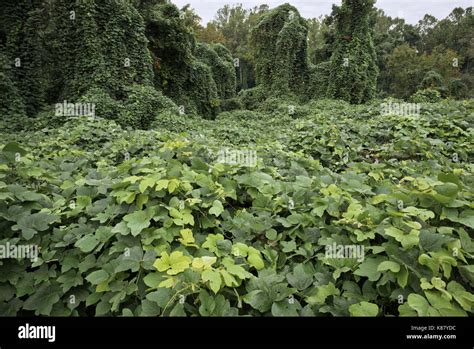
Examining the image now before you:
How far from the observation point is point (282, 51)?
773 inches

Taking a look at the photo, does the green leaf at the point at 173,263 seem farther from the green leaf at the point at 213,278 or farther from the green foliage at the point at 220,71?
the green foliage at the point at 220,71

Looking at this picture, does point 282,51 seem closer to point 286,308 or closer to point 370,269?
point 370,269

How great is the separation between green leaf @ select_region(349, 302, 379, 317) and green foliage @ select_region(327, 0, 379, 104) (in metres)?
17.8

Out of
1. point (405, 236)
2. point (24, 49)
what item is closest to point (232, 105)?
point (24, 49)

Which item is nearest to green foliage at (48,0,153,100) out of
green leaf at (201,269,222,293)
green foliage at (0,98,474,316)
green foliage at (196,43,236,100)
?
green foliage at (0,98,474,316)

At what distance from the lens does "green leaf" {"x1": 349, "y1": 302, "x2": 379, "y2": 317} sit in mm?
1378

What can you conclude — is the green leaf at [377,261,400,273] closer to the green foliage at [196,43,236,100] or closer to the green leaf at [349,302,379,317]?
the green leaf at [349,302,379,317]

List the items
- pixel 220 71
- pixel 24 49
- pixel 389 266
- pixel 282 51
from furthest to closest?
1. pixel 220 71
2. pixel 282 51
3. pixel 24 49
4. pixel 389 266

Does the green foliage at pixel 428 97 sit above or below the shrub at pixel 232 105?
below

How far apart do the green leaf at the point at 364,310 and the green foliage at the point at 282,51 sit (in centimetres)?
1940

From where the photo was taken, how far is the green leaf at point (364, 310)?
138 centimetres

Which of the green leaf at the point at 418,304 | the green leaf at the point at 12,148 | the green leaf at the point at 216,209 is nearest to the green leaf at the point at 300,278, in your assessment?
the green leaf at the point at 418,304

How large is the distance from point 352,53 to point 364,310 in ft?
61.6

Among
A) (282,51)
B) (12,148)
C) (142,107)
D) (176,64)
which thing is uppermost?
(282,51)
